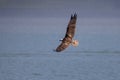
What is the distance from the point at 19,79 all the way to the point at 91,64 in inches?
415

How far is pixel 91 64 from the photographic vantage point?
38625mm

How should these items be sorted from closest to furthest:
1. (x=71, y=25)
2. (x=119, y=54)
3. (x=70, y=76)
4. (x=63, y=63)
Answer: (x=71, y=25), (x=70, y=76), (x=63, y=63), (x=119, y=54)

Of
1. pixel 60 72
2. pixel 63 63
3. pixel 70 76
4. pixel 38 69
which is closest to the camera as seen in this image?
pixel 70 76

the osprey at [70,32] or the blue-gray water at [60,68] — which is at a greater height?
the osprey at [70,32]

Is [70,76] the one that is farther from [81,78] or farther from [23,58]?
[23,58]

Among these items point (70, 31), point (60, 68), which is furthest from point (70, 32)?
point (60, 68)

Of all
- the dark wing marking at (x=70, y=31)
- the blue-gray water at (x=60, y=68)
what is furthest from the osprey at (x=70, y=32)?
the blue-gray water at (x=60, y=68)

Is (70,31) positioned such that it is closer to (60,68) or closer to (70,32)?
(70,32)

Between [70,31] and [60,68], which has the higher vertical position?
[70,31]

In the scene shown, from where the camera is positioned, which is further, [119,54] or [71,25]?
[119,54]

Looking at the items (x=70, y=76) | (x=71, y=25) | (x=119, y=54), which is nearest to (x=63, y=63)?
(x=119, y=54)

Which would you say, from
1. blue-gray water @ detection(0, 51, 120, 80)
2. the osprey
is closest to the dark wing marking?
the osprey

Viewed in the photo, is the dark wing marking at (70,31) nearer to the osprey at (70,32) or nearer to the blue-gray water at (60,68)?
the osprey at (70,32)

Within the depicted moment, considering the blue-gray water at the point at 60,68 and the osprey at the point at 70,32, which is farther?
the blue-gray water at the point at 60,68
